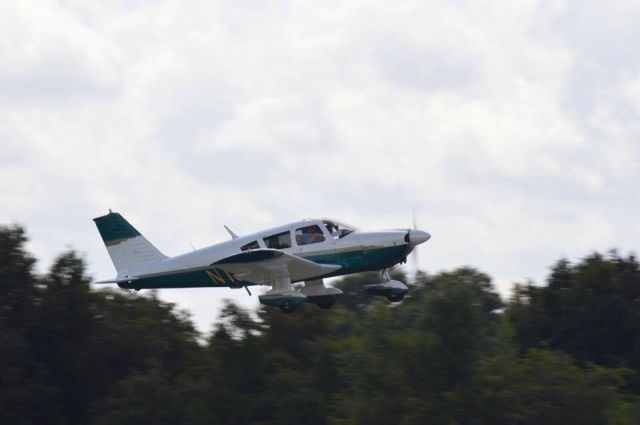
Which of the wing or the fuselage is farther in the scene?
the fuselage

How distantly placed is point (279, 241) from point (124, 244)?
4531mm

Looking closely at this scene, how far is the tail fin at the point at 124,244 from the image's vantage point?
37000mm

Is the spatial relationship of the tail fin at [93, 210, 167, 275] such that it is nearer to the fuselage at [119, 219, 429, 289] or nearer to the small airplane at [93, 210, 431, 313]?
the small airplane at [93, 210, 431, 313]

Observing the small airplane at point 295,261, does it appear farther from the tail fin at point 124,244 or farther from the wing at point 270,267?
the tail fin at point 124,244

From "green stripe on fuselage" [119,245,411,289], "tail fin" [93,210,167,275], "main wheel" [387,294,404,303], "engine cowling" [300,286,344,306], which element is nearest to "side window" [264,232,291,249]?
"green stripe on fuselage" [119,245,411,289]

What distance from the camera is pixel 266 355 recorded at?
49.6 meters

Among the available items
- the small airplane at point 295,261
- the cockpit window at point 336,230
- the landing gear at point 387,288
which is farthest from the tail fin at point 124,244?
the landing gear at point 387,288

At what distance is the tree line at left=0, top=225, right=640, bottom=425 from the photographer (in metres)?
43.0

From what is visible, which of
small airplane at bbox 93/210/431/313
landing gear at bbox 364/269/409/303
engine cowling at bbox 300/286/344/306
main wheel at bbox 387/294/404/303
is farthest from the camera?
engine cowling at bbox 300/286/344/306

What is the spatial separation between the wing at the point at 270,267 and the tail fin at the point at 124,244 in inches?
90.0

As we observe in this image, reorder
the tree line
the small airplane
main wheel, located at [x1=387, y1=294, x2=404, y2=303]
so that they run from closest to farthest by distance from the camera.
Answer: the small airplane → main wheel, located at [x1=387, y1=294, x2=404, y2=303] → the tree line

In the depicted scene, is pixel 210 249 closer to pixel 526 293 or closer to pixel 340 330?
pixel 526 293

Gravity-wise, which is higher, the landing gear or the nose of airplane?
the nose of airplane

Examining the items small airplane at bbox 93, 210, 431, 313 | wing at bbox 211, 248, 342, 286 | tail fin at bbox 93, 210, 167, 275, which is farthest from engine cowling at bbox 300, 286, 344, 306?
tail fin at bbox 93, 210, 167, 275
